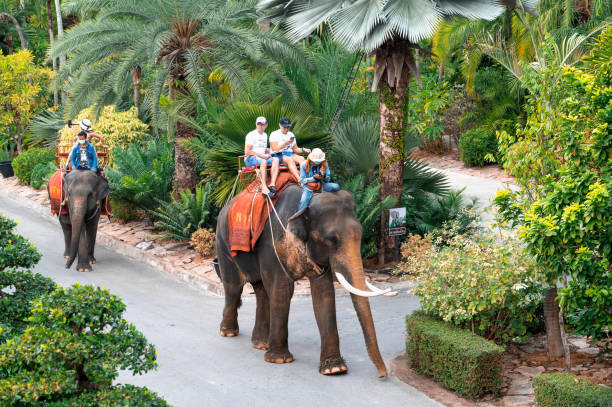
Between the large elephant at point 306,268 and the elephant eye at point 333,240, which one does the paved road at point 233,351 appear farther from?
the elephant eye at point 333,240

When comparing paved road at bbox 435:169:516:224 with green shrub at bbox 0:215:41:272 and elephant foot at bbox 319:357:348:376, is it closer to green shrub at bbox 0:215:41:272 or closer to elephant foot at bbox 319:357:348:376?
elephant foot at bbox 319:357:348:376

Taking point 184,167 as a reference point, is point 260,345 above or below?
below

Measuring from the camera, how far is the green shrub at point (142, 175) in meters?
16.9

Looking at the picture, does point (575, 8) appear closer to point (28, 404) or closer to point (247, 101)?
point (247, 101)

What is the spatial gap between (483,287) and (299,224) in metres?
2.55

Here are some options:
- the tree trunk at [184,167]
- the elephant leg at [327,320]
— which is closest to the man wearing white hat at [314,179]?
the elephant leg at [327,320]

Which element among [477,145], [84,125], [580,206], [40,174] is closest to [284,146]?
[580,206]

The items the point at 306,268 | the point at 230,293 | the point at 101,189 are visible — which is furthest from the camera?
the point at 101,189

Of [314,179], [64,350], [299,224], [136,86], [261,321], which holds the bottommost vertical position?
[261,321]

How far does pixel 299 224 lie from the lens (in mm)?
9102

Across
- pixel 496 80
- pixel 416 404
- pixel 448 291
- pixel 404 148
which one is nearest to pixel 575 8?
pixel 496 80

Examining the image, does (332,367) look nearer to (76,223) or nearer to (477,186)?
(76,223)

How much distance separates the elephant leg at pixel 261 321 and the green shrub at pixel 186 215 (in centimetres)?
512

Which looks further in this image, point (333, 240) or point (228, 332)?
point (228, 332)
